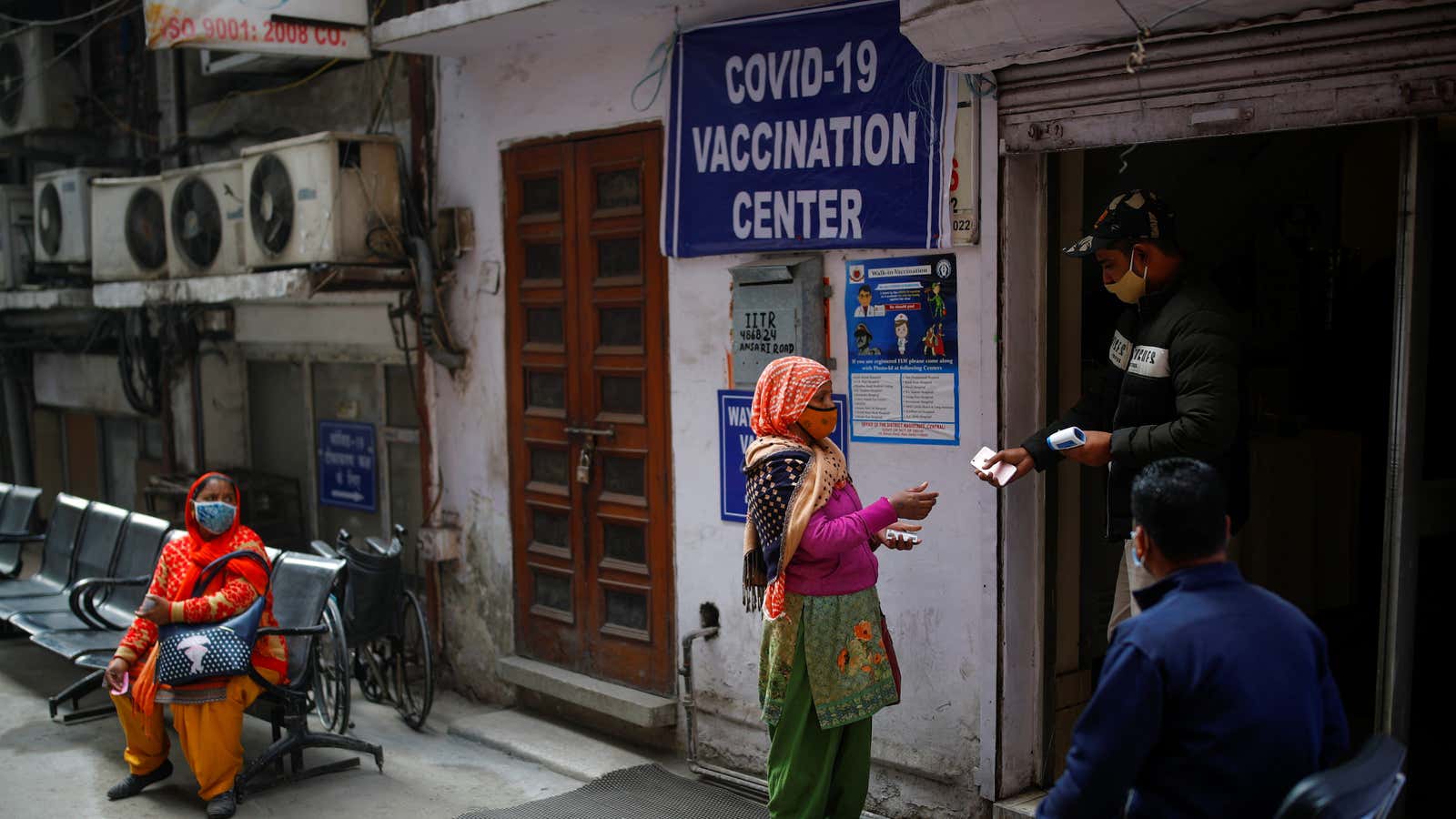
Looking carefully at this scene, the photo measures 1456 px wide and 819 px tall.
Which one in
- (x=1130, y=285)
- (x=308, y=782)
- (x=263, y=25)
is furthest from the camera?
(x=263, y=25)

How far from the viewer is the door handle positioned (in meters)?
6.36

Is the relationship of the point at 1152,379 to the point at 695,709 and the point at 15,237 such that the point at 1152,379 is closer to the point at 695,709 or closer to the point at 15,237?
the point at 695,709

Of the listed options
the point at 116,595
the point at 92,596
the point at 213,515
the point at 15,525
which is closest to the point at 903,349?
the point at 213,515

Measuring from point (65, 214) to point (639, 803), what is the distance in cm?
715

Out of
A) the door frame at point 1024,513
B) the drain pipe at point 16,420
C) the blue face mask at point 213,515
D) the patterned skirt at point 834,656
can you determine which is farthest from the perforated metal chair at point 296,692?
the drain pipe at point 16,420

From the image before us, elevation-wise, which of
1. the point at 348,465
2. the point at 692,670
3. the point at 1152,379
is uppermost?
the point at 1152,379

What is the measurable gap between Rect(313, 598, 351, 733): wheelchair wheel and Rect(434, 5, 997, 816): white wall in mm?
842

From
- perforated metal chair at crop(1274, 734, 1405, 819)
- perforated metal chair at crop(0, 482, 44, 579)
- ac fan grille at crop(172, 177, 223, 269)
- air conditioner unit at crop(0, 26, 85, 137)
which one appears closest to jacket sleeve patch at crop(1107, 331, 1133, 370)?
perforated metal chair at crop(1274, 734, 1405, 819)

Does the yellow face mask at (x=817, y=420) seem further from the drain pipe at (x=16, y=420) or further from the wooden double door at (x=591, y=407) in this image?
the drain pipe at (x=16, y=420)

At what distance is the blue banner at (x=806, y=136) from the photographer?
15.7 feet

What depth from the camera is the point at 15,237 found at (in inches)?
424

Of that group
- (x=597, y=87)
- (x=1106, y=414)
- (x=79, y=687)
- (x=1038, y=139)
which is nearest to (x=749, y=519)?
(x=1106, y=414)

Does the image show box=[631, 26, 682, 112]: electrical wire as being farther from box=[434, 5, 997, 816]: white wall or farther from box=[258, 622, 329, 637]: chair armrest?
box=[258, 622, 329, 637]: chair armrest

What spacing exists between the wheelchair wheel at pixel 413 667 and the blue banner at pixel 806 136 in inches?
98.1
